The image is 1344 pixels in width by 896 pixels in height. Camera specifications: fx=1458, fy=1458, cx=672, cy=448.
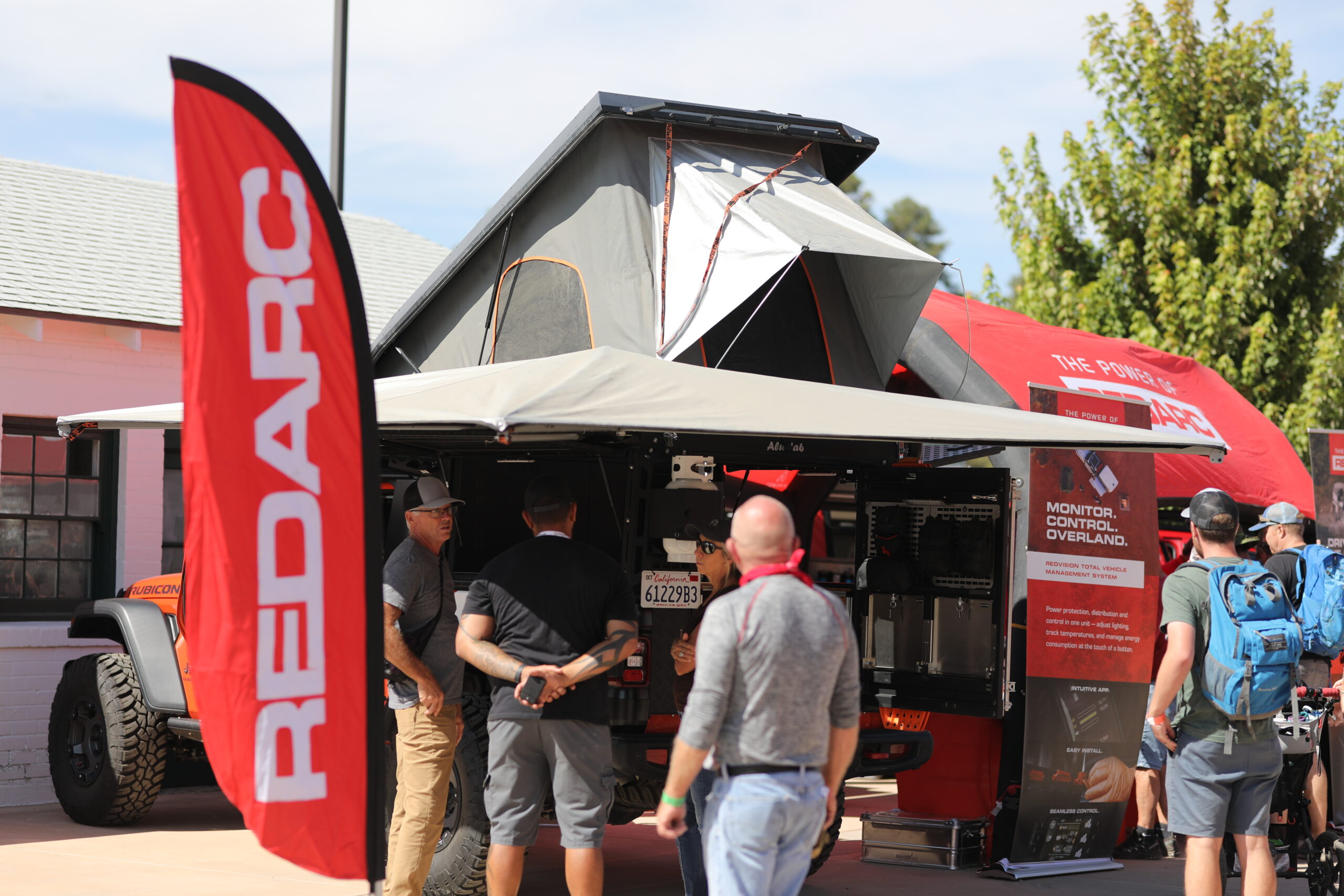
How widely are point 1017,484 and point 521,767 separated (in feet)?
11.3

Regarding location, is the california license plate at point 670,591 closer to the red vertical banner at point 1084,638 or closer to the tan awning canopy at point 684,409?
the tan awning canopy at point 684,409

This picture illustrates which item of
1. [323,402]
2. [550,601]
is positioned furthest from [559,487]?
[323,402]

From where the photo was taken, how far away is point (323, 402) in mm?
4105

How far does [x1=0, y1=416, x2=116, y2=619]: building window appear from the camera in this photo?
34.8 ft

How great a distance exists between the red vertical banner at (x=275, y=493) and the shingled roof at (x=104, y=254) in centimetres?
550

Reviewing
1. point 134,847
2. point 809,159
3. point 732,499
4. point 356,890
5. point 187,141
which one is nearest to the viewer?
point 187,141

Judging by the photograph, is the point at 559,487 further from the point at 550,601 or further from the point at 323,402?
the point at 323,402

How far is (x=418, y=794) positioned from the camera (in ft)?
20.3

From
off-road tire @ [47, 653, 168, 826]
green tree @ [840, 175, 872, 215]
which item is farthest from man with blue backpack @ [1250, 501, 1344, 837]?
green tree @ [840, 175, 872, 215]

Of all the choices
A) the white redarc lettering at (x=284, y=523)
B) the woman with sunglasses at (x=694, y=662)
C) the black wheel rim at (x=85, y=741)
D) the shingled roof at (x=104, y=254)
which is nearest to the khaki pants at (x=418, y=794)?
the woman with sunglasses at (x=694, y=662)

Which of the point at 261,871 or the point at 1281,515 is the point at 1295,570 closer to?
the point at 1281,515

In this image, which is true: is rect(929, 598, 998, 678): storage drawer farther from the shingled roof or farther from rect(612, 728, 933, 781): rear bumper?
the shingled roof

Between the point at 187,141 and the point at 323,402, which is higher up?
the point at 187,141

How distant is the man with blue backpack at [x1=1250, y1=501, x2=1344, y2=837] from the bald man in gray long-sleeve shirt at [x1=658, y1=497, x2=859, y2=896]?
4752 mm
